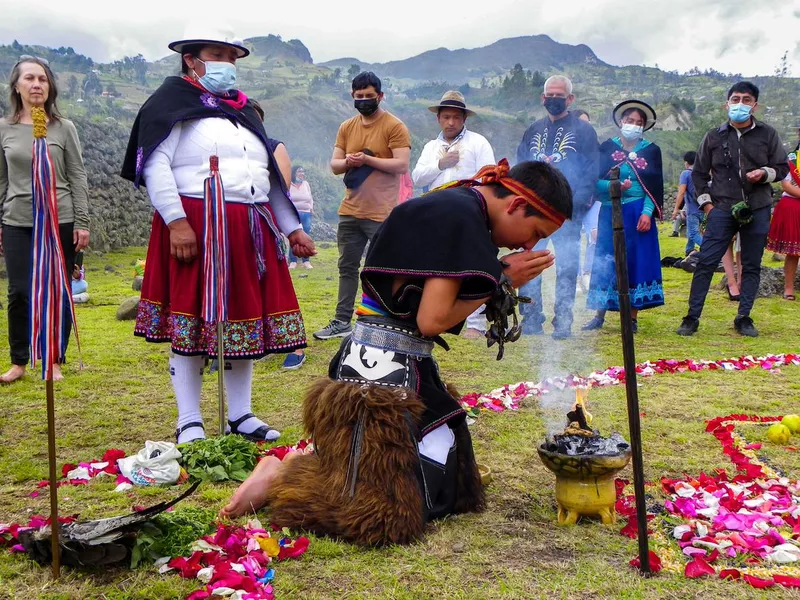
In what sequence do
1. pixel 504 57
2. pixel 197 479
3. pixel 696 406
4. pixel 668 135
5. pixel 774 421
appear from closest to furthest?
pixel 197 479 → pixel 774 421 → pixel 696 406 → pixel 668 135 → pixel 504 57

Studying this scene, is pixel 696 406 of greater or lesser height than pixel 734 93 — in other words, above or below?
below

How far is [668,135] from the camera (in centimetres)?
4200

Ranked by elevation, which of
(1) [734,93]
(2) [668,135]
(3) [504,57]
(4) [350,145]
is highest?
(3) [504,57]

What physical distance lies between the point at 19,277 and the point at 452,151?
417cm

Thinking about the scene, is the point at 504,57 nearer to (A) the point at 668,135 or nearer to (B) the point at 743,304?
(A) the point at 668,135

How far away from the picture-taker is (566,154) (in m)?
7.32

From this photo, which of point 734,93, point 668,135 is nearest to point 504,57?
point 668,135

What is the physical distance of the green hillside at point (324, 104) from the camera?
757 inches

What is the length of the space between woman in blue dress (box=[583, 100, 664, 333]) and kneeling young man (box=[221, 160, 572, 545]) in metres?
4.64

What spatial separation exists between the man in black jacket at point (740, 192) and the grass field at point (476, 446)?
53 centimetres

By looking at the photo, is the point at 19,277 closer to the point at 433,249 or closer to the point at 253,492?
the point at 253,492

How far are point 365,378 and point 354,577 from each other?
838mm

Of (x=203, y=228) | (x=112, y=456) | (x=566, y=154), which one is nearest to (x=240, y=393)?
(x=112, y=456)

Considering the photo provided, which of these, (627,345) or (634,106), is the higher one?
(634,106)
